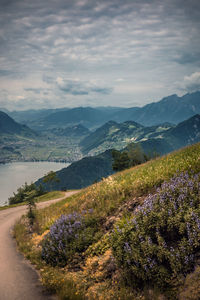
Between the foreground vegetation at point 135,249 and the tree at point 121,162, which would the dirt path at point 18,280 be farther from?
the tree at point 121,162

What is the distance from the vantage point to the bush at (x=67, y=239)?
29.6 feet

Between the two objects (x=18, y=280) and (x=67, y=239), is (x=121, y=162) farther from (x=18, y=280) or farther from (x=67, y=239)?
(x=18, y=280)

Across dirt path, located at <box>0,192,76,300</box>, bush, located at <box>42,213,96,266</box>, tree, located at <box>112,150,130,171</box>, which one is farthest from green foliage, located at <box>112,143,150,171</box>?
dirt path, located at <box>0,192,76,300</box>

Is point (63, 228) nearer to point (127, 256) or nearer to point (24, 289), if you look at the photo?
point (24, 289)

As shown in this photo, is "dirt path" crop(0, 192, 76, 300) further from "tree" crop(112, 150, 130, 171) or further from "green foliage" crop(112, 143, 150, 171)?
"tree" crop(112, 150, 130, 171)

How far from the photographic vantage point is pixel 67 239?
970 cm

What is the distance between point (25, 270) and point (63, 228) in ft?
7.33

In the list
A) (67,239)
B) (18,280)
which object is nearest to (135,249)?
(67,239)

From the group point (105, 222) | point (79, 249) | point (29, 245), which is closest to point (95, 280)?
point (79, 249)

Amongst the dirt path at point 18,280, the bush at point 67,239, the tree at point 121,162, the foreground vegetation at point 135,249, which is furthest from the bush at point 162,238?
the tree at point 121,162

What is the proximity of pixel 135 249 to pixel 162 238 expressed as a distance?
34.0 inches

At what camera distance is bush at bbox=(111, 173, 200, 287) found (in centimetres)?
586

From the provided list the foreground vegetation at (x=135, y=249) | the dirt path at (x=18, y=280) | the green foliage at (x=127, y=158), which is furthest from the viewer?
the green foliage at (x=127, y=158)

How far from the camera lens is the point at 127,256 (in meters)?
6.61
